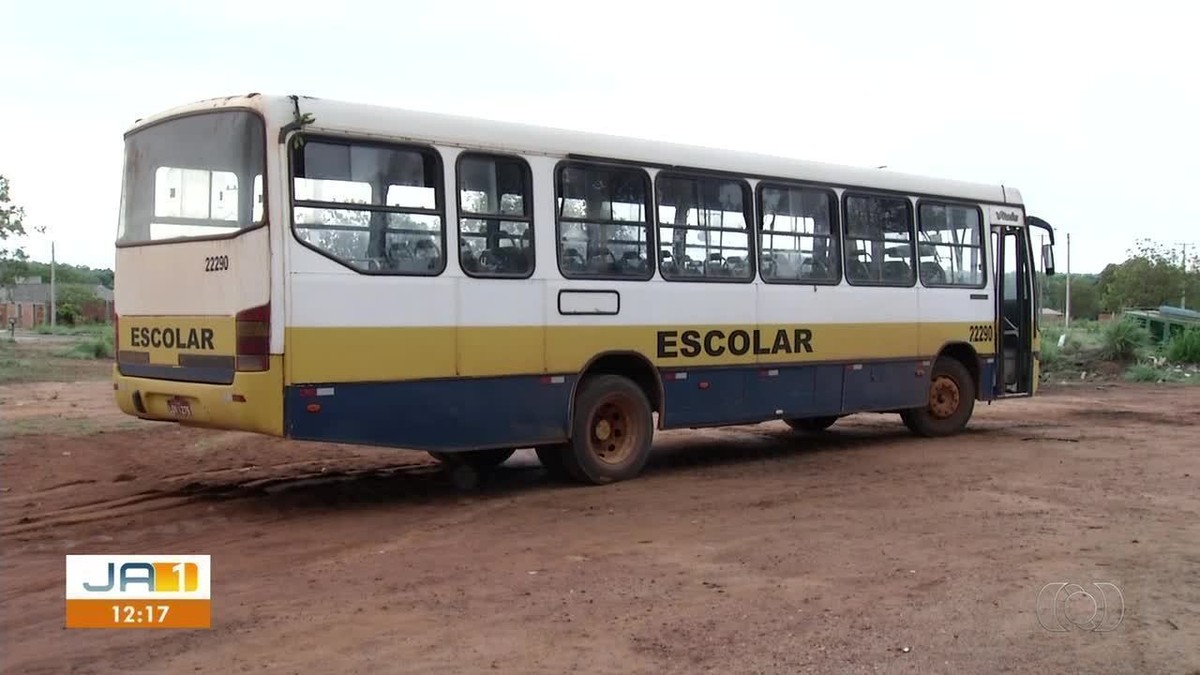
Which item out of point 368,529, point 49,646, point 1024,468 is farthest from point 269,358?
point 1024,468

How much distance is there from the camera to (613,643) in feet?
17.8

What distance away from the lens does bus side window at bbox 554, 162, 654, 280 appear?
976 centimetres

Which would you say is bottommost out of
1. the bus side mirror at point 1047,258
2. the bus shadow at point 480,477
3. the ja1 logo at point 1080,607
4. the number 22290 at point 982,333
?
the ja1 logo at point 1080,607

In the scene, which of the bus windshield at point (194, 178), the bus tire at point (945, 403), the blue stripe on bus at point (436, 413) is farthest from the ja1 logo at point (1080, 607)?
the bus tire at point (945, 403)

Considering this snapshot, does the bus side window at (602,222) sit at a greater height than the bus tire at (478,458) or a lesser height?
greater

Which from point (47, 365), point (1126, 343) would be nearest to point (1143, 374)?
point (1126, 343)

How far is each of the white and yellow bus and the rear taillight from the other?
0.6 inches

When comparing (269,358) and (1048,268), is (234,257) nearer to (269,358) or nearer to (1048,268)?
(269,358)

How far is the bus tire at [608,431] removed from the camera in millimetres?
9938

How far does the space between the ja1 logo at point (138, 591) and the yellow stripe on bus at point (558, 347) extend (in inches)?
68.1

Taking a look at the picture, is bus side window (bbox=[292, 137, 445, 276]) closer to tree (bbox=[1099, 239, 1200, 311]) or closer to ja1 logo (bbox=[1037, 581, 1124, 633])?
ja1 logo (bbox=[1037, 581, 1124, 633])

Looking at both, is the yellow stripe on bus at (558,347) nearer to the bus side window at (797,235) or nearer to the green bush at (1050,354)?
the bus side window at (797,235)

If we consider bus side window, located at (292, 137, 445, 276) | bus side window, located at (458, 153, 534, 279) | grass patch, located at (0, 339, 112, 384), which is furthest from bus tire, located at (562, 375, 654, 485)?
grass patch, located at (0, 339, 112, 384)

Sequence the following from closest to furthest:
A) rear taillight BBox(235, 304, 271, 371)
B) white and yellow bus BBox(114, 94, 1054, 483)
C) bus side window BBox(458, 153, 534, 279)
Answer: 1. rear taillight BBox(235, 304, 271, 371)
2. white and yellow bus BBox(114, 94, 1054, 483)
3. bus side window BBox(458, 153, 534, 279)
